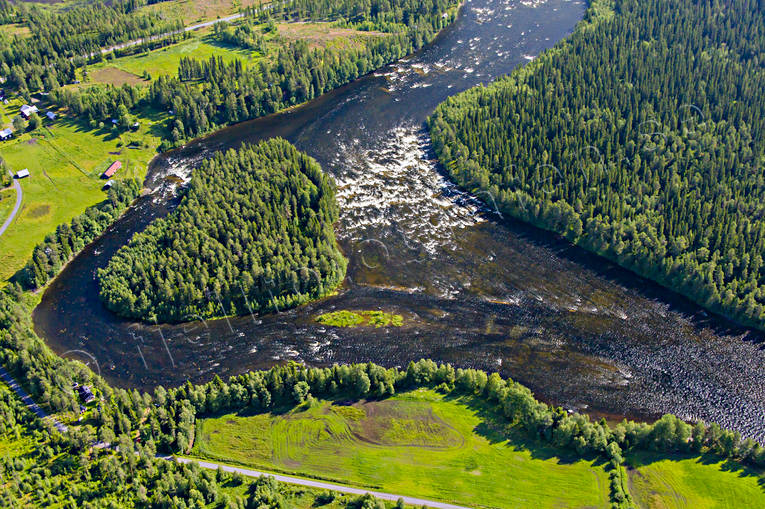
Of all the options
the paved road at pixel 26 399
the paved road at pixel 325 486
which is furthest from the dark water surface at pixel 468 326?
the paved road at pixel 325 486

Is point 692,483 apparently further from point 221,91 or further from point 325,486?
point 221,91

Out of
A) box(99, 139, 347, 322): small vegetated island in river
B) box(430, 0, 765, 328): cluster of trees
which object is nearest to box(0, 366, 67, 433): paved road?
box(99, 139, 347, 322): small vegetated island in river

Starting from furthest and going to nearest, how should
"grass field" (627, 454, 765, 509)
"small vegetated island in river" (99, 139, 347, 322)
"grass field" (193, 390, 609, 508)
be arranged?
"small vegetated island in river" (99, 139, 347, 322) → "grass field" (193, 390, 609, 508) → "grass field" (627, 454, 765, 509)

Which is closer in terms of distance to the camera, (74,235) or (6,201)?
(74,235)

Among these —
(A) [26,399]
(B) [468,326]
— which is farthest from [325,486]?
(A) [26,399]

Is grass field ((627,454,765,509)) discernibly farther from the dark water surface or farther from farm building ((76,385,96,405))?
farm building ((76,385,96,405))

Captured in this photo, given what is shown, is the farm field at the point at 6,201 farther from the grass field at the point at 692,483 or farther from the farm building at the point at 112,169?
the grass field at the point at 692,483
